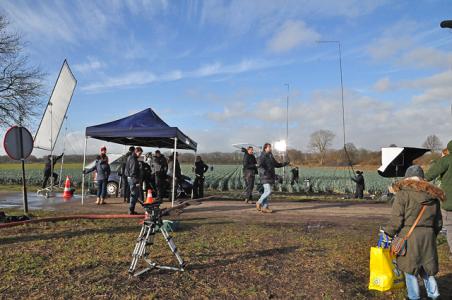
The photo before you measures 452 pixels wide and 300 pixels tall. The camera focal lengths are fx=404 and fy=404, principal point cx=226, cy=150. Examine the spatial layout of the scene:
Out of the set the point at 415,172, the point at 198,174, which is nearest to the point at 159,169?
the point at 198,174

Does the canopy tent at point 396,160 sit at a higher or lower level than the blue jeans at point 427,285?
higher

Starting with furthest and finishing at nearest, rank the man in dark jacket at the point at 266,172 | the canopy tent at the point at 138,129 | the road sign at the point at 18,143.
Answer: the canopy tent at the point at 138,129, the man in dark jacket at the point at 266,172, the road sign at the point at 18,143

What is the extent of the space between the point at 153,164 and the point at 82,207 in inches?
110

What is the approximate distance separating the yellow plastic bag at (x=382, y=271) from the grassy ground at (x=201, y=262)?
122 mm

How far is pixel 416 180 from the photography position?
465cm

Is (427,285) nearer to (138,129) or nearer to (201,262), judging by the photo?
(201,262)

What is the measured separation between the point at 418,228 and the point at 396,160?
999 centimetres

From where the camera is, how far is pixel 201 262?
21.1ft

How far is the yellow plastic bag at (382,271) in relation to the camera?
5.11 m

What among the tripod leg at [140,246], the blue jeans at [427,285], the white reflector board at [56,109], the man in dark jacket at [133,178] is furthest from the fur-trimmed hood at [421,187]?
the white reflector board at [56,109]

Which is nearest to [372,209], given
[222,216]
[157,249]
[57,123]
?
[222,216]

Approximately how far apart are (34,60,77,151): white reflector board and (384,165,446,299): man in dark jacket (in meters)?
15.6

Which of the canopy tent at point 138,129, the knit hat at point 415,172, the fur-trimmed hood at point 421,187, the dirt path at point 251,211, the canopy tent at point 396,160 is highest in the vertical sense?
the canopy tent at point 138,129

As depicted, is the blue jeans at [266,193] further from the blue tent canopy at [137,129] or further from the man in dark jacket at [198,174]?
the man in dark jacket at [198,174]
